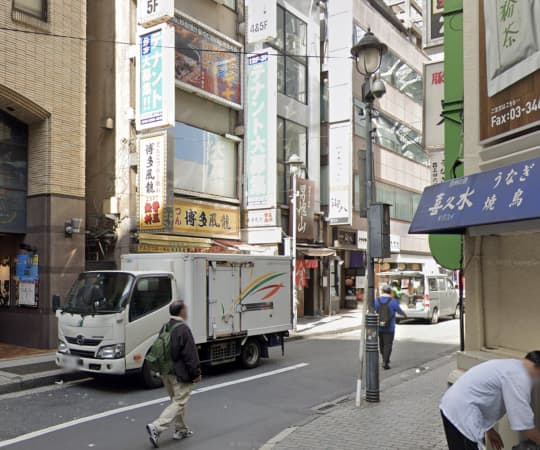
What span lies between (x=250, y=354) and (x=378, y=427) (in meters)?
5.61

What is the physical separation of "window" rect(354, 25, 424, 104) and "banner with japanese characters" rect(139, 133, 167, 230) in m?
18.2

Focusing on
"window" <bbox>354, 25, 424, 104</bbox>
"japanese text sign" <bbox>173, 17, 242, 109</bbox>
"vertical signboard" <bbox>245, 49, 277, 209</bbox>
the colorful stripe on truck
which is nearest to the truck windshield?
the colorful stripe on truck

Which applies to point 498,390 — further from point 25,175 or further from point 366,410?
point 25,175

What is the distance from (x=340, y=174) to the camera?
25.0 metres

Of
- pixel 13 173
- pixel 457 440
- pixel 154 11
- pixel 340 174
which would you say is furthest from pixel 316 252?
pixel 457 440

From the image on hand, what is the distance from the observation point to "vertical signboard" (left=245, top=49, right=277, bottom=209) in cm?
2088

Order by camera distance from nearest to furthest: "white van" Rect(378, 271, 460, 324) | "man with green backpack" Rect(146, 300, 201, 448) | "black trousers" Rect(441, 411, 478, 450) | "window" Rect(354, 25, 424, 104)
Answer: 1. "black trousers" Rect(441, 411, 478, 450)
2. "man with green backpack" Rect(146, 300, 201, 448)
3. "white van" Rect(378, 271, 460, 324)
4. "window" Rect(354, 25, 424, 104)

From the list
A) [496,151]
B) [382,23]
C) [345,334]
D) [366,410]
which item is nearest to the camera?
[496,151]

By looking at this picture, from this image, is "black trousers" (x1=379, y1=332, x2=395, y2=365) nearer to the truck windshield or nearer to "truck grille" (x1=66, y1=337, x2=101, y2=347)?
the truck windshield

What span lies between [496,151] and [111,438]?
5.87m

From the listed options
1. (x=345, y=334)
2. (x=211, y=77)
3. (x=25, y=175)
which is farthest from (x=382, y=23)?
(x=25, y=175)

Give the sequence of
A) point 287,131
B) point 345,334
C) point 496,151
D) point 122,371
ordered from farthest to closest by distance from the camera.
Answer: point 287,131 < point 345,334 < point 122,371 < point 496,151

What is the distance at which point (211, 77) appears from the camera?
2072 centimetres

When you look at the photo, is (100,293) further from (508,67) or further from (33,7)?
(33,7)
